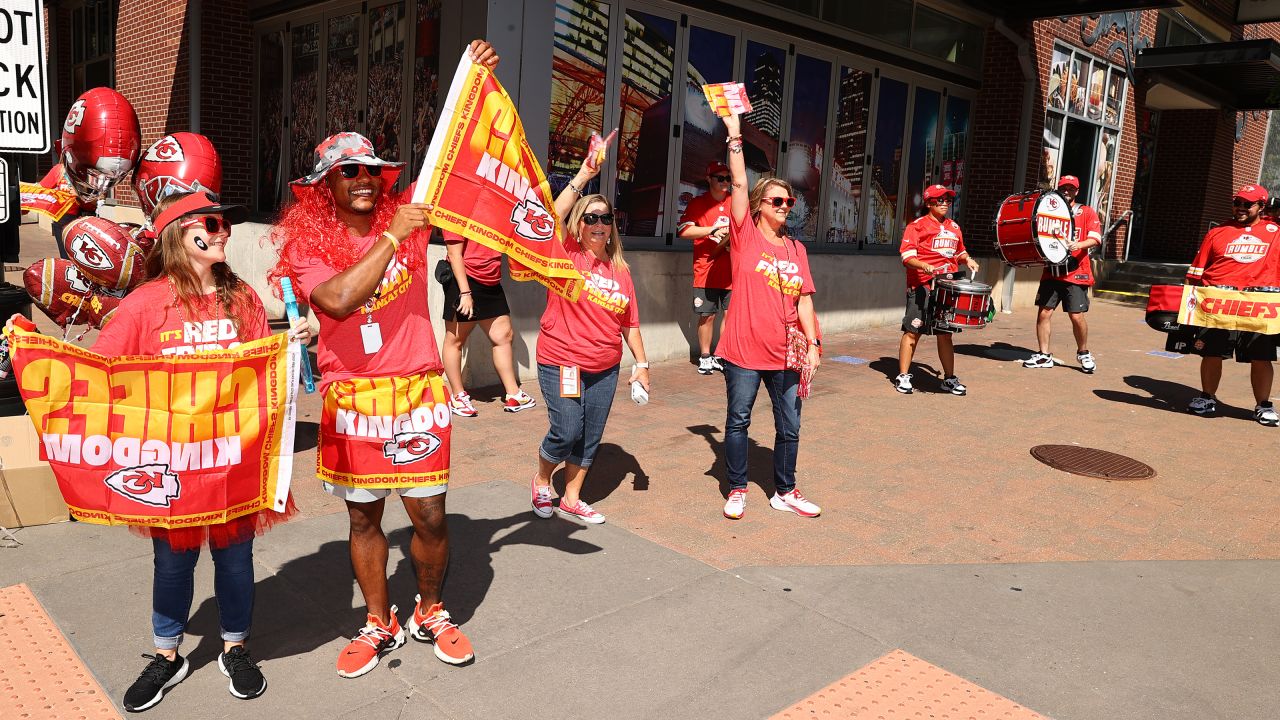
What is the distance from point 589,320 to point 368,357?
169 cm

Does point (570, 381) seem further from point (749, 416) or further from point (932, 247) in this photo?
point (932, 247)

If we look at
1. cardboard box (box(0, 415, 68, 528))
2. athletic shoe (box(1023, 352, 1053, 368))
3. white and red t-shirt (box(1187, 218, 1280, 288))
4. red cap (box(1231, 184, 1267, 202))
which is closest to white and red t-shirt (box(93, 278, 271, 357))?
cardboard box (box(0, 415, 68, 528))

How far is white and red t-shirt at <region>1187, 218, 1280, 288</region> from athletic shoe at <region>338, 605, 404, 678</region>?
23.4 ft

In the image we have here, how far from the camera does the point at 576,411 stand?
15.4 ft

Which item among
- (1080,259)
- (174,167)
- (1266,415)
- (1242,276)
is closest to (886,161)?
(1080,259)

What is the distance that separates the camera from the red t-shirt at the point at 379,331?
10.3 feet

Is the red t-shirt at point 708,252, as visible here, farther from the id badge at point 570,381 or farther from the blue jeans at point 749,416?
the id badge at point 570,381

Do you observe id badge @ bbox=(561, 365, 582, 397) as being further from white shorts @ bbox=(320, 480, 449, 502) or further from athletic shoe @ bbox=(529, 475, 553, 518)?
white shorts @ bbox=(320, 480, 449, 502)

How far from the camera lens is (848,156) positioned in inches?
481

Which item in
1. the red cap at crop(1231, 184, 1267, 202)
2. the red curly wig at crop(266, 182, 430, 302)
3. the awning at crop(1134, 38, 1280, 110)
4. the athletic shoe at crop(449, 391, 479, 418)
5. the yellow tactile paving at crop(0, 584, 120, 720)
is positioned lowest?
the yellow tactile paving at crop(0, 584, 120, 720)

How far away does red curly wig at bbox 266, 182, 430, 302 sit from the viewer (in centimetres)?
313

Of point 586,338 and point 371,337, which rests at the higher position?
point 371,337

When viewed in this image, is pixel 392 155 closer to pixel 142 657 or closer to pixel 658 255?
pixel 658 255

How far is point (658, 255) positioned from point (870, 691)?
6.58 m
